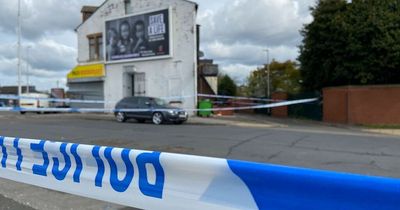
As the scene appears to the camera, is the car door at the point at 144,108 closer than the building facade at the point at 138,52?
Yes

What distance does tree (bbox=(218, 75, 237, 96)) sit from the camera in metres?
62.4

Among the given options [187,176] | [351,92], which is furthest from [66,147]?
[351,92]

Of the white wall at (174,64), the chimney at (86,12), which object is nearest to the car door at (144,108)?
the white wall at (174,64)

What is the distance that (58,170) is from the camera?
5.63 meters

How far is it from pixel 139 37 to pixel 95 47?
16.5 feet

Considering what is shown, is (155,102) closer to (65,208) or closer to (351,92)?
(351,92)

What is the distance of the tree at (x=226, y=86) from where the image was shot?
205 ft

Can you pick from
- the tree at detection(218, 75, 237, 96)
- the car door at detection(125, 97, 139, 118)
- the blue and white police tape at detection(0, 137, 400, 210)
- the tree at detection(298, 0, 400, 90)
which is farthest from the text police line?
the tree at detection(218, 75, 237, 96)

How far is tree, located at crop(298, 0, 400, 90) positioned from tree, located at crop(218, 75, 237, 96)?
3691cm

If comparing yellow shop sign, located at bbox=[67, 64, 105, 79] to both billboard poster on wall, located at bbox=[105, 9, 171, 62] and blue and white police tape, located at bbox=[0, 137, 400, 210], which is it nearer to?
billboard poster on wall, located at bbox=[105, 9, 171, 62]

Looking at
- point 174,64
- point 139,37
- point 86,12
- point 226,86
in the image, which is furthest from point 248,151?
point 226,86

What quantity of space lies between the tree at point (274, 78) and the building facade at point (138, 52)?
37.8m

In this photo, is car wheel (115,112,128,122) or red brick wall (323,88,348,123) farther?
red brick wall (323,88,348,123)

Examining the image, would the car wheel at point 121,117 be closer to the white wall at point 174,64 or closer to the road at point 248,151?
the white wall at point 174,64
